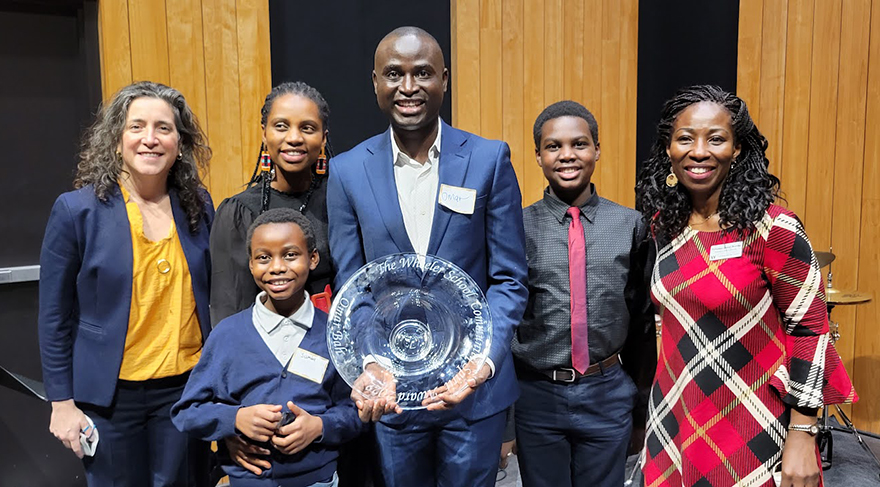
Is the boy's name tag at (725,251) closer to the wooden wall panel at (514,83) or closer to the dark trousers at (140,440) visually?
the dark trousers at (140,440)

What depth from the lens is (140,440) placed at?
1.83 meters

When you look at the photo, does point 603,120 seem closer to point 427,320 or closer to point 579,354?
point 579,354

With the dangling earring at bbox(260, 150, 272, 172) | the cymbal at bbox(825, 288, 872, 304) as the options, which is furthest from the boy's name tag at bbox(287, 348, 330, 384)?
the cymbal at bbox(825, 288, 872, 304)

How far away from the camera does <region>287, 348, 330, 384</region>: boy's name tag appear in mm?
1609

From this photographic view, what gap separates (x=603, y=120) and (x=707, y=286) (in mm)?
3002

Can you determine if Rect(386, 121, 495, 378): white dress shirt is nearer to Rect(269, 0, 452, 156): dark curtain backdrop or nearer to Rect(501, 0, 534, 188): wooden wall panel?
Rect(269, 0, 452, 156): dark curtain backdrop

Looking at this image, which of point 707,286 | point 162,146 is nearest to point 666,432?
point 707,286

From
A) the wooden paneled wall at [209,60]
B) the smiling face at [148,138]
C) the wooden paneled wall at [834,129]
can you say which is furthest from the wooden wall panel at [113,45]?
the wooden paneled wall at [834,129]

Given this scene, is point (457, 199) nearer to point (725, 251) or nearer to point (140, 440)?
point (725, 251)

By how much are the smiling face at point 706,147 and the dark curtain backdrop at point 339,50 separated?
2.22 metres

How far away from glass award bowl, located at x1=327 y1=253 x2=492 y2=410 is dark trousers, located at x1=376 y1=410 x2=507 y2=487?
6.4 inches

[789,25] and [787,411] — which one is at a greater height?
[789,25]

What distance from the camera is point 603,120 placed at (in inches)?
171

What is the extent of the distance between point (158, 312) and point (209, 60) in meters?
1.63
